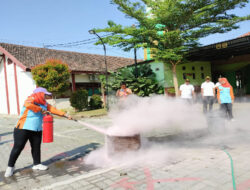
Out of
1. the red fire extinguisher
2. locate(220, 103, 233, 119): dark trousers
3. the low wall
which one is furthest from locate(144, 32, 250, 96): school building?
the red fire extinguisher

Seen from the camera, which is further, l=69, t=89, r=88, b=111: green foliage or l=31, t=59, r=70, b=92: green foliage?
l=69, t=89, r=88, b=111: green foliage

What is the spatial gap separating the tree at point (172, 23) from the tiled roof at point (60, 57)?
Answer: 22.9ft

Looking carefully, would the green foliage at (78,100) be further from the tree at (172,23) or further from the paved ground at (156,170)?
the paved ground at (156,170)

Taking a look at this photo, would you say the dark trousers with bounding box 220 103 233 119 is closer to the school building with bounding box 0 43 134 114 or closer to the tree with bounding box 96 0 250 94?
the tree with bounding box 96 0 250 94

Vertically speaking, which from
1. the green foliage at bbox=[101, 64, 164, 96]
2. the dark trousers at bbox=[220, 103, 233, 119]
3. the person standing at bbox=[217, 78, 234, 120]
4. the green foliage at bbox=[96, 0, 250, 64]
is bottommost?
the dark trousers at bbox=[220, 103, 233, 119]

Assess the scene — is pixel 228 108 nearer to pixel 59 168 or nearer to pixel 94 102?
Result: pixel 59 168

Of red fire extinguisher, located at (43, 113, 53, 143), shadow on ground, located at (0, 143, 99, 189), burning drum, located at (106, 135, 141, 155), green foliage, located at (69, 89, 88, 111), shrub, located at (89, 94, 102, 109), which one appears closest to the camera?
shadow on ground, located at (0, 143, 99, 189)

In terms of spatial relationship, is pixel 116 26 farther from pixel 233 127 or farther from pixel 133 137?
pixel 133 137

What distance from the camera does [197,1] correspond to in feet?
38.5

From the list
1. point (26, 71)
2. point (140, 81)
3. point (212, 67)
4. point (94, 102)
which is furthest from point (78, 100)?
point (212, 67)

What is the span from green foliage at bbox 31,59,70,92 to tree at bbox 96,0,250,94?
486 cm

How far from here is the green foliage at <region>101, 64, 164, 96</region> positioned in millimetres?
14883

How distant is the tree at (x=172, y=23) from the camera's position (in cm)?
1188

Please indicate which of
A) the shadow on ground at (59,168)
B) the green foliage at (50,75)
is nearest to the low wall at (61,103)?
the green foliage at (50,75)
